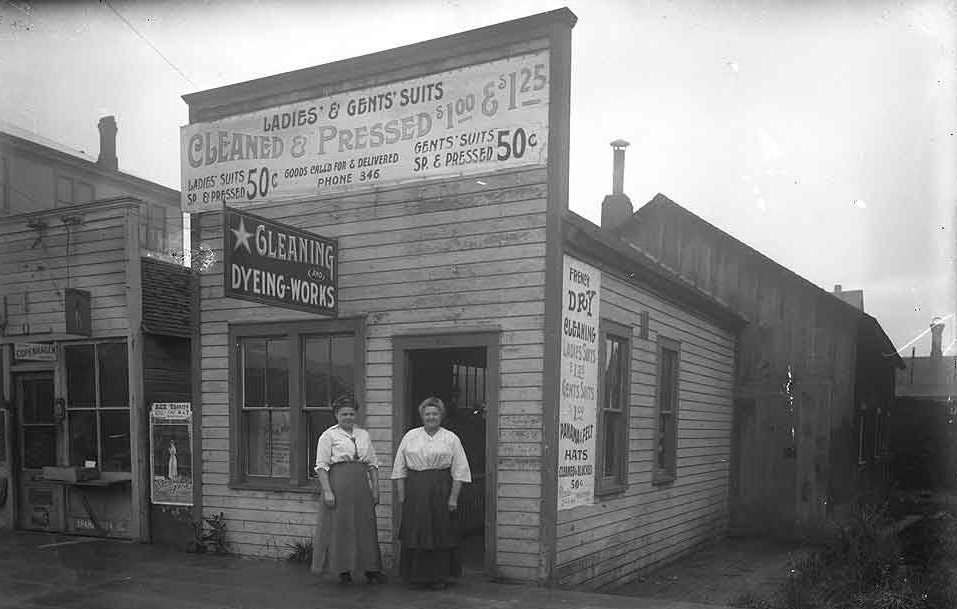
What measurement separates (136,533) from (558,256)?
21.3 ft

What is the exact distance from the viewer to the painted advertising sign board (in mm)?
7004

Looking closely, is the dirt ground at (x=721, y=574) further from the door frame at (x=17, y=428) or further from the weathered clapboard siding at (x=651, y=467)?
the door frame at (x=17, y=428)

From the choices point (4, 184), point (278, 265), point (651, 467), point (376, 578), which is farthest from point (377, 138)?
point (4, 184)

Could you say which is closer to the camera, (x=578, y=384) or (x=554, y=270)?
(x=554, y=270)

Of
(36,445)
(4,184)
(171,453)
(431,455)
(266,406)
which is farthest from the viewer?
(4,184)

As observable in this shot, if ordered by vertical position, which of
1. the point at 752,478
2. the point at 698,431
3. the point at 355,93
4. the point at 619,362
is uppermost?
the point at 355,93

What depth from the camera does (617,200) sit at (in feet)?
58.1

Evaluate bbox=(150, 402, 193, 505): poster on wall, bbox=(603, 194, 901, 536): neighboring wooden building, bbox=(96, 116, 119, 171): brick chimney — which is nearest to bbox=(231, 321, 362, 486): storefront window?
bbox=(150, 402, 193, 505): poster on wall

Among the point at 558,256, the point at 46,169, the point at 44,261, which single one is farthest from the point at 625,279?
the point at 46,169

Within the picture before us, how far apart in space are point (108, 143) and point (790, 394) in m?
22.5

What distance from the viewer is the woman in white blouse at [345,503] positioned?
281 inches

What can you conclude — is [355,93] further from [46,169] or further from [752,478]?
[46,169]

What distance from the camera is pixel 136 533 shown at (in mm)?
9875

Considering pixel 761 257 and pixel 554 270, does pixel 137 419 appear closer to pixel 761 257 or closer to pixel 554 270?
pixel 554 270
